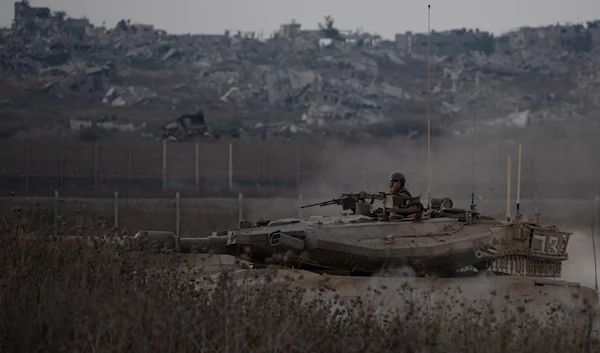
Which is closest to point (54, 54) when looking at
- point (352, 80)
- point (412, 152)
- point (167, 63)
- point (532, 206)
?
point (167, 63)

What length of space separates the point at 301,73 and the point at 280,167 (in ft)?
120

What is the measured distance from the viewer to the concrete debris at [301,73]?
82.1 m

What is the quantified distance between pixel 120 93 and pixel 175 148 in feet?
83.4

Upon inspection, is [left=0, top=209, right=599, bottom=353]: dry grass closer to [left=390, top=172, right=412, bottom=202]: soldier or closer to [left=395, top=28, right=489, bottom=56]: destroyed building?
[left=390, top=172, right=412, bottom=202]: soldier

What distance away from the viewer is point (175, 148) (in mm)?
58000

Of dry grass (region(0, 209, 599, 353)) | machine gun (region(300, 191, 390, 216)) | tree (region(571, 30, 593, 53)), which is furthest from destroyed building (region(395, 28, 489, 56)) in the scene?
dry grass (region(0, 209, 599, 353))

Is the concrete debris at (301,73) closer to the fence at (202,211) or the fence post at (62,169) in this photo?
the fence post at (62,169)

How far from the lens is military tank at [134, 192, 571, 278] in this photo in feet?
71.1

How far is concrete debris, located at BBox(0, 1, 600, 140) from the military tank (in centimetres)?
4889

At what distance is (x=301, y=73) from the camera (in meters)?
94.0

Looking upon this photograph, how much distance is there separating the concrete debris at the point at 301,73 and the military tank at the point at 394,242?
160 ft

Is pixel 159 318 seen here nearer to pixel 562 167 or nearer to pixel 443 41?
pixel 562 167

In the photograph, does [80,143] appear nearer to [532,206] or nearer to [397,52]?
[532,206]

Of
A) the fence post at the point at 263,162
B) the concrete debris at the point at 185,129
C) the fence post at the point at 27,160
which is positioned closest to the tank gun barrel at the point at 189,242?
the fence post at the point at 27,160
